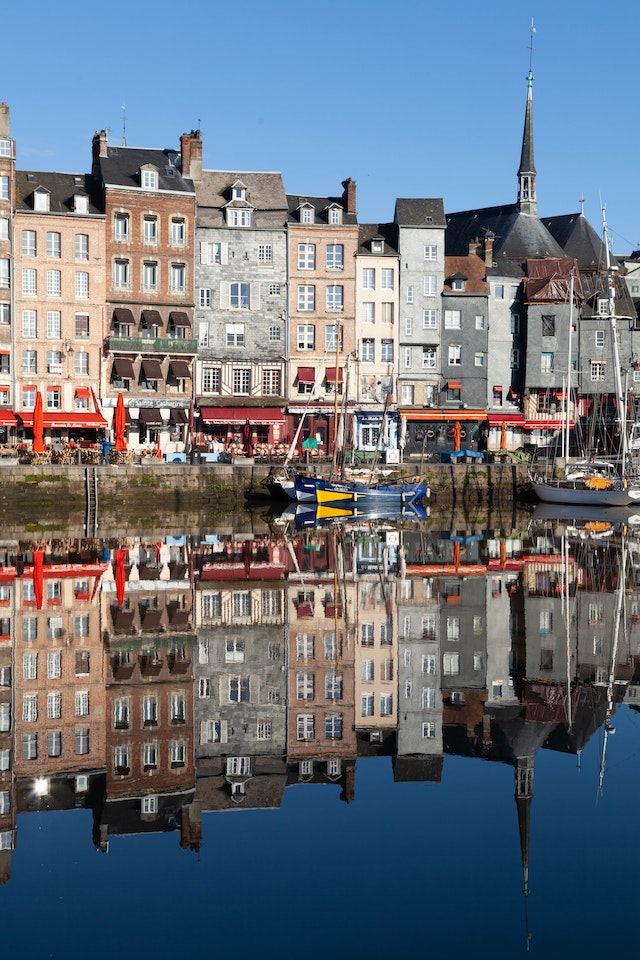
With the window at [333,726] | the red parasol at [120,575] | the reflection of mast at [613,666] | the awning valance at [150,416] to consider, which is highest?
the awning valance at [150,416]

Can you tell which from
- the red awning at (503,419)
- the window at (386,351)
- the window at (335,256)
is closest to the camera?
the window at (335,256)

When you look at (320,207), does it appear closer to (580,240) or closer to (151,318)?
(151,318)

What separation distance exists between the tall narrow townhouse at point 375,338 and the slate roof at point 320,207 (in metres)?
1.96

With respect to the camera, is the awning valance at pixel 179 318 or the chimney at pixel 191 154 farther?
A: the chimney at pixel 191 154

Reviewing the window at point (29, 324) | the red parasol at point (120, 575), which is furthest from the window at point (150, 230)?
the red parasol at point (120, 575)

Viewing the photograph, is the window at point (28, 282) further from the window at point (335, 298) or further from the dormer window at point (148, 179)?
the window at point (335, 298)

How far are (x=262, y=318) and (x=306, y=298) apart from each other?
3.08 m

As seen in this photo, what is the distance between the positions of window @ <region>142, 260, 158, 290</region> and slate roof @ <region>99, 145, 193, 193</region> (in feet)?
13.9

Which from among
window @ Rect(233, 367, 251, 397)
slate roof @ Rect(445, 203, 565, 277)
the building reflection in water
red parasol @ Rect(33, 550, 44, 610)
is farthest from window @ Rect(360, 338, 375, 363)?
red parasol @ Rect(33, 550, 44, 610)

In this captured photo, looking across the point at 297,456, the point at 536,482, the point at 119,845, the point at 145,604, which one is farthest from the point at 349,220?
the point at 119,845

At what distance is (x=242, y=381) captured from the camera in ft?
219

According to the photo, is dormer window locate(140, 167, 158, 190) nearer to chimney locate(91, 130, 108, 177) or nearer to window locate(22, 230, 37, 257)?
chimney locate(91, 130, 108, 177)

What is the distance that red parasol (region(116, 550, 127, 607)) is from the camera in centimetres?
2847

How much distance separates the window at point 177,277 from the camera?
64500 mm
